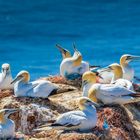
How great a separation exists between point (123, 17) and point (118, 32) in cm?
222

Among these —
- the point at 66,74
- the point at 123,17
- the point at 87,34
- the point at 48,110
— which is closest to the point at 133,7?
the point at 123,17

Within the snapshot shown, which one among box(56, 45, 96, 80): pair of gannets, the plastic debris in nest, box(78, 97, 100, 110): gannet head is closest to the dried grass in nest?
box(56, 45, 96, 80): pair of gannets

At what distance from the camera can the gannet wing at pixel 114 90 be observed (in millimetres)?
21938

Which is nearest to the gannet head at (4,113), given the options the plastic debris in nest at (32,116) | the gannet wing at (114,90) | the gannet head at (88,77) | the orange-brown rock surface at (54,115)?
the orange-brown rock surface at (54,115)

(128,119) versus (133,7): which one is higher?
(133,7)

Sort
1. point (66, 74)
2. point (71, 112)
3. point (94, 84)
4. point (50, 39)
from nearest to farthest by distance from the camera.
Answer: point (71, 112) → point (94, 84) → point (66, 74) → point (50, 39)

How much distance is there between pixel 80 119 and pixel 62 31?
53.3 ft

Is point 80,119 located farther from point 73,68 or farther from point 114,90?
point 73,68

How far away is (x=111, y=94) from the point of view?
21.9m

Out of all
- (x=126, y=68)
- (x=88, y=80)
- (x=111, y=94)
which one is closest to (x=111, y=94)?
(x=111, y=94)

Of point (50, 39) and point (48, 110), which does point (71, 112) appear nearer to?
point (48, 110)

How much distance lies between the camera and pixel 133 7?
39406 millimetres

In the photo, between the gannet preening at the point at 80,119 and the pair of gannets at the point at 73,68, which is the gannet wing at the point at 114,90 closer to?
the gannet preening at the point at 80,119

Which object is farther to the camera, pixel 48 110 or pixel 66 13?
pixel 66 13
